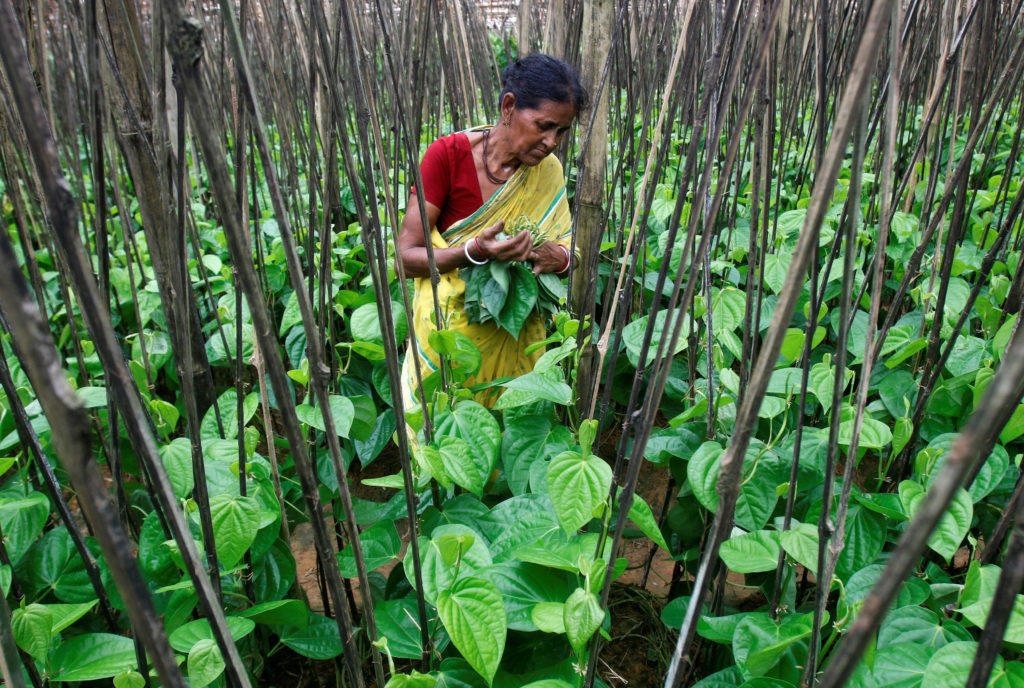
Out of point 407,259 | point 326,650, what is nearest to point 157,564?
point 326,650

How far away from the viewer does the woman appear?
1280 mm

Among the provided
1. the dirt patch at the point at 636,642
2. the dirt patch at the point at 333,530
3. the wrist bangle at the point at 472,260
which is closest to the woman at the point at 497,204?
the wrist bangle at the point at 472,260

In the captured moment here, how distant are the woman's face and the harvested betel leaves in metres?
0.16

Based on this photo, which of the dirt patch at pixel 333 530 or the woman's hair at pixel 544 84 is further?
the dirt patch at pixel 333 530

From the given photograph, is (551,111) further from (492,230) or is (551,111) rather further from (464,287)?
(464,287)

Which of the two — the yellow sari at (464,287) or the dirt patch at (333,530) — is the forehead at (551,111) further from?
the dirt patch at (333,530)

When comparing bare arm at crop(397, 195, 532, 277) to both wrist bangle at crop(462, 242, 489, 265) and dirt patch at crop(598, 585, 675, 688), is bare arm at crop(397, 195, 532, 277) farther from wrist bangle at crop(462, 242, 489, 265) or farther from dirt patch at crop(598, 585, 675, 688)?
dirt patch at crop(598, 585, 675, 688)

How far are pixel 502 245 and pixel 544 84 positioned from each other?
1.08 feet

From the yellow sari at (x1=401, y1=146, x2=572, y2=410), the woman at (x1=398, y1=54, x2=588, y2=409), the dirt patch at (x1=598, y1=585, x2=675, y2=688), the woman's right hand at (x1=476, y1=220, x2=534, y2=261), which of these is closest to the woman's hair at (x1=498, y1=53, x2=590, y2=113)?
the woman at (x1=398, y1=54, x2=588, y2=409)

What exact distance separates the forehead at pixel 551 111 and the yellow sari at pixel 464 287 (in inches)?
4.8

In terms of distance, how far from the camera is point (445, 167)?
4.52 feet

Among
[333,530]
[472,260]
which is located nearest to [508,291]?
[472,260]

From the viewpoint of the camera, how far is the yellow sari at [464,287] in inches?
53.3

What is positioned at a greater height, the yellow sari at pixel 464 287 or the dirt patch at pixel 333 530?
the yellow sari at pixel 464 287
